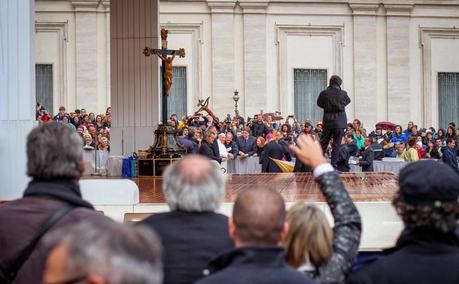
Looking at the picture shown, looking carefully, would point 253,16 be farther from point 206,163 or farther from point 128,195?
point 206,163

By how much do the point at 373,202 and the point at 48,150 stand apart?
594 cm

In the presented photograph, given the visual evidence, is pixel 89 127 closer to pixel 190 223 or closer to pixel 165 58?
pixel 165 58

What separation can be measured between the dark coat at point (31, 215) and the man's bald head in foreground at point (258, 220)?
86 cm

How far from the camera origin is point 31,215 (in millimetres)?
4652

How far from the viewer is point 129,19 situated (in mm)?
23328

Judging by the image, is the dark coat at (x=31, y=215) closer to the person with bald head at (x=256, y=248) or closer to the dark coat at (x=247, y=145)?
the person with bald head at (x=256, y=248)

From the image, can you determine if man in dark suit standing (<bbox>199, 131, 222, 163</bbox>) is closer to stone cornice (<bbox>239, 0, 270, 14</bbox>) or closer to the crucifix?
the crucifix

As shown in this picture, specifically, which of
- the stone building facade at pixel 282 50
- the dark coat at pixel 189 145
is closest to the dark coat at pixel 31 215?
the dark coat at pixel 189 145

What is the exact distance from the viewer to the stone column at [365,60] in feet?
132

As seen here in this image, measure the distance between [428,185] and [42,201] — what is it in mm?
2040

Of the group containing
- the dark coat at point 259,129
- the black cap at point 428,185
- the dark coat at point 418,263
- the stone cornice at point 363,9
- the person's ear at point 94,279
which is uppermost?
the stone cornice at point 363,9

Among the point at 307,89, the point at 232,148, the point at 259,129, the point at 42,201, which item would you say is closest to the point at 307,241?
the point at 42,201

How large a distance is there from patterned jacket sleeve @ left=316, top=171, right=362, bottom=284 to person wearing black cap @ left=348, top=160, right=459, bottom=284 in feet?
0.69

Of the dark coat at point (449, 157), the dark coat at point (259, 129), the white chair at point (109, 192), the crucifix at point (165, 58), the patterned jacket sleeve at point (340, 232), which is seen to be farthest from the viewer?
the dark coat at point (259, 129)
